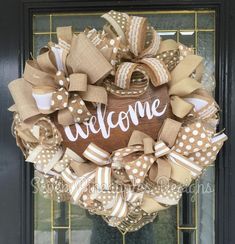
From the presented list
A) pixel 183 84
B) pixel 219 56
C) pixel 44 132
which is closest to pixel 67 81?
pixel 44 132

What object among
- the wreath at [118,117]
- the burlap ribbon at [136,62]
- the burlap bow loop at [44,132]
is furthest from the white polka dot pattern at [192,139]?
the burlap bow loop at [44,132]

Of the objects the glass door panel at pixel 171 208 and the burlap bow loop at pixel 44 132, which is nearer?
the burlap bow loop at pixel 44 132

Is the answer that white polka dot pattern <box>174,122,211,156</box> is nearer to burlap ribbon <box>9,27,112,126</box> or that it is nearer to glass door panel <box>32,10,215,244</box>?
burlap ribbon <box>9,27,112,126</box>

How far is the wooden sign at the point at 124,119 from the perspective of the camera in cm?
107

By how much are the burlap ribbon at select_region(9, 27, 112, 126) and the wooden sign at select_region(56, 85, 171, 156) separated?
3 centimetres

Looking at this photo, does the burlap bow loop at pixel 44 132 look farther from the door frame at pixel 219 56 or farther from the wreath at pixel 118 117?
the door frame at pixel 219 56

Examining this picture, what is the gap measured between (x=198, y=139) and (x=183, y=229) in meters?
0.45

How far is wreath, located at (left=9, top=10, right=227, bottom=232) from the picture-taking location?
3.44 ft

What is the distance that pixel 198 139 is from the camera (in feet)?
3.43

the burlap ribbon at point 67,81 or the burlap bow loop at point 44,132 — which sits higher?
the burlap ribbon at point 67,81

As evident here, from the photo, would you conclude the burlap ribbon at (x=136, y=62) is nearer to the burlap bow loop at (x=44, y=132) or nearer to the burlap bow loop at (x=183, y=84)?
the burlap bow loop at (x=183, y=84)

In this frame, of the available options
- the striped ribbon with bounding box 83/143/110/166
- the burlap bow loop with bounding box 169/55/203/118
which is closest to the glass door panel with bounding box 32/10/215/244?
the burlap bow loop with bounding box 169/55/203/118

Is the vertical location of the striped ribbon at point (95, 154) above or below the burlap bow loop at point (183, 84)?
below

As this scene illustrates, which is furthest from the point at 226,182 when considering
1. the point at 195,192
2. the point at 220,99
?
the point at 220,99
